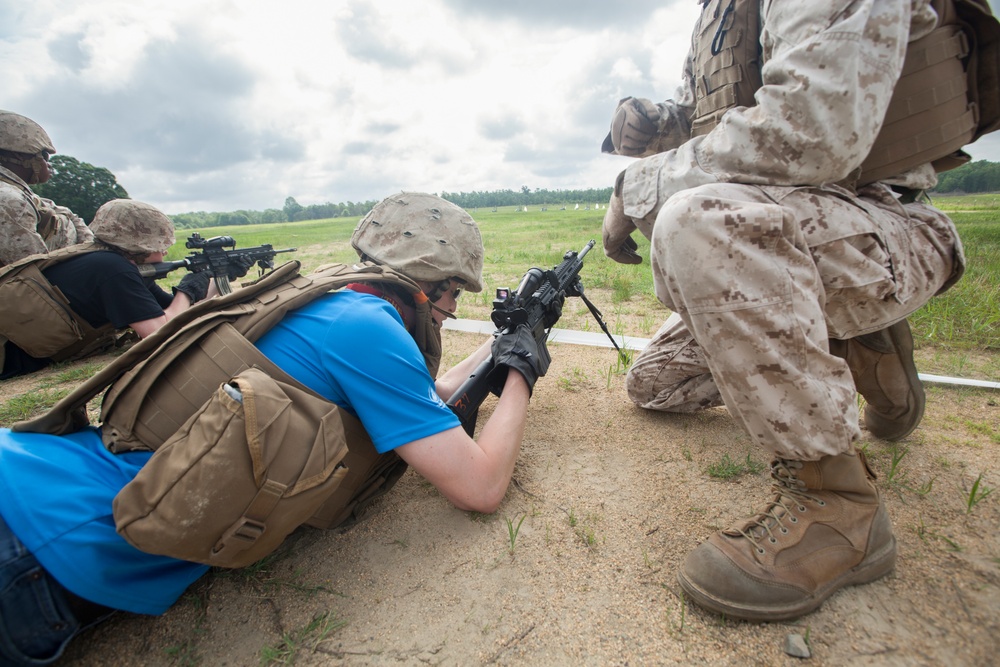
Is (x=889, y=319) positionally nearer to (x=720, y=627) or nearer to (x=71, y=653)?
(x=720, y=627)

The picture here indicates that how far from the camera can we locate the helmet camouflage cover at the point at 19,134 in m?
4.91

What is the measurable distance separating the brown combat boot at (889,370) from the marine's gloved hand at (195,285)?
5654mm

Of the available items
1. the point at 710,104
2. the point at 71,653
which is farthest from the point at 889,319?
the point at 71,653

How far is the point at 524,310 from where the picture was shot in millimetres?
2326

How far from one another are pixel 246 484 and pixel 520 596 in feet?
2.84

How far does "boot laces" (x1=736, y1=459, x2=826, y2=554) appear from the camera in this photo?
4.80 ft

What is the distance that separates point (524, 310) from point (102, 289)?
3.67 metres

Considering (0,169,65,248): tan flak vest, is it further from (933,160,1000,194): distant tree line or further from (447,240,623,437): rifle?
(933,160,1000,194): distant tree line

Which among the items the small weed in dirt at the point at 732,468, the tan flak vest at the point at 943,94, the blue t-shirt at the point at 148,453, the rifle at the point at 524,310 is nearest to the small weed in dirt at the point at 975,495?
the small weed in dirt at the point at 732,468

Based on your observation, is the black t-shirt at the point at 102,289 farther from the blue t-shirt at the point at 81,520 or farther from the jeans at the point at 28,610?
the jeans at the point at 28,610

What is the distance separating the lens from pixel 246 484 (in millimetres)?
1269

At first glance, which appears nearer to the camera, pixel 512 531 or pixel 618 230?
pixel 512 531

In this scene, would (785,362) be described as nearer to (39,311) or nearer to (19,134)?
(39,311)

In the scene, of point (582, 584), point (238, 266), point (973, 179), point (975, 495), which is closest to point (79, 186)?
point (238, 266)
